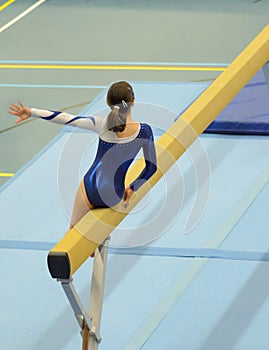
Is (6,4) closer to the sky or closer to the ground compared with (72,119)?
closer to the ground

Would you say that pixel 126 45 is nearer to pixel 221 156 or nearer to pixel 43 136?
pixel 43 136

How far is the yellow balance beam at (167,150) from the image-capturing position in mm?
3111

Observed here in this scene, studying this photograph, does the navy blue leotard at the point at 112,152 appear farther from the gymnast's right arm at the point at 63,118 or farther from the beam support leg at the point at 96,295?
the beam support leg at the point at 96,295

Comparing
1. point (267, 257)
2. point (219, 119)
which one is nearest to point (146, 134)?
point (267, 257)

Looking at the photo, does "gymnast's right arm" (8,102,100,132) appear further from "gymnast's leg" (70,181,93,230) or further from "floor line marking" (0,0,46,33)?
"floor line marking" (0,0,46,33)

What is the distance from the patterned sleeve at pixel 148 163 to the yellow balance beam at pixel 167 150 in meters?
0.02

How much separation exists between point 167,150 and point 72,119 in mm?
412

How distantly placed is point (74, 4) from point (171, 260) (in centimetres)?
536

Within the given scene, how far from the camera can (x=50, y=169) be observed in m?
6.00

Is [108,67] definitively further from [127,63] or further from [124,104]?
[124,104]

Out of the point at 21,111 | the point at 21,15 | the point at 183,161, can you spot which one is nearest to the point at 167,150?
the point at 21,111

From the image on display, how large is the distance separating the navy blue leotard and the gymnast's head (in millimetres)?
57

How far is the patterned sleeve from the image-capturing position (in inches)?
141

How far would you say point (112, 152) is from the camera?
11.9 feet
